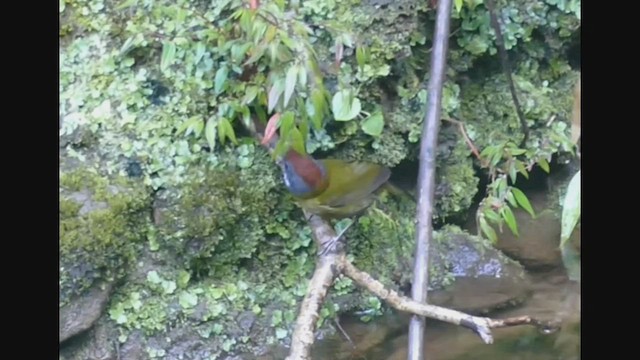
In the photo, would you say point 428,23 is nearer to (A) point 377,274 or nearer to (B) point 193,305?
(A) point 377,274

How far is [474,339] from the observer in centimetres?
261

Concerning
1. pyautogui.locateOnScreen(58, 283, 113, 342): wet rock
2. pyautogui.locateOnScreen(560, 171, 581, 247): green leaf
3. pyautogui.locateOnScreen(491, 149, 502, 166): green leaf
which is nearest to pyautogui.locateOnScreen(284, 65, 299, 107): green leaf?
pyautogui.locateOnScreen(491, 149, 502, 166): green leaf

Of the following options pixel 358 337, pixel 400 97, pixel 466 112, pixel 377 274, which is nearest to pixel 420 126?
pixel 400 97

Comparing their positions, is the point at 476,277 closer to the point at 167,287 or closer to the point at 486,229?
the point at 486,229

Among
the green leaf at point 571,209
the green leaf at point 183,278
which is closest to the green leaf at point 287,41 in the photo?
the green leaf at point 183,278

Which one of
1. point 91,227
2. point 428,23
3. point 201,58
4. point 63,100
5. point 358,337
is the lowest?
point 358,337

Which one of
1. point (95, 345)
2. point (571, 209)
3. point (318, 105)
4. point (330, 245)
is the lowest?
point (95, 345)

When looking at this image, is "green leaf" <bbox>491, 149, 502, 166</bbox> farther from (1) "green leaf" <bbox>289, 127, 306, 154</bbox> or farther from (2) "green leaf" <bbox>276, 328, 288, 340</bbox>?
(2) "green leaf" <bbox>276, 328, 288, 340</bbox>

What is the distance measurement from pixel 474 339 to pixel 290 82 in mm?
1009

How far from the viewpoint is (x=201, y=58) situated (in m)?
2.67

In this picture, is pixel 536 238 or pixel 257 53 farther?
pixel 536 238

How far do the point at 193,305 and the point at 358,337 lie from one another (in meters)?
0.54

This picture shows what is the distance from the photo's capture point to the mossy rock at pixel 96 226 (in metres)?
2.36

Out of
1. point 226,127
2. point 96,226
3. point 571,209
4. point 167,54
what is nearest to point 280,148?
point 226,127
